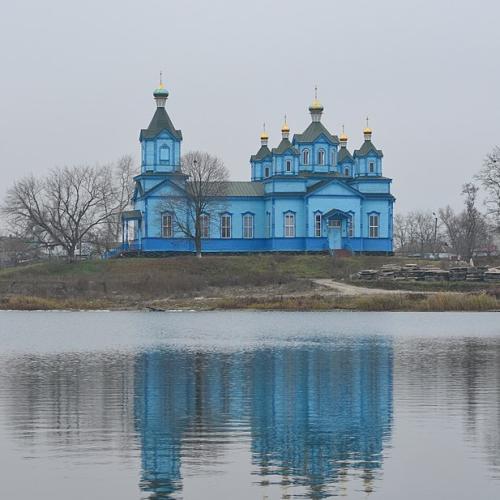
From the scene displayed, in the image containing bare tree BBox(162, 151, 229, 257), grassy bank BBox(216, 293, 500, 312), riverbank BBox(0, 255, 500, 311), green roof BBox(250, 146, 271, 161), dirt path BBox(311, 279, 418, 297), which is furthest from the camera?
green roof BBox(250, 146, 271, 161)

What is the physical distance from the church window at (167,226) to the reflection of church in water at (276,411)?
151ft

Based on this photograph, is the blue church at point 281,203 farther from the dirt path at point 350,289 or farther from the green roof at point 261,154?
the dirt path at point 350,289

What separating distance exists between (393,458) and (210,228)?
6559 centimetres

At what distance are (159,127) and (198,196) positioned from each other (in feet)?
17.0

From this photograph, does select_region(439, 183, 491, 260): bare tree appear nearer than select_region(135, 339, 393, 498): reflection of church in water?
No

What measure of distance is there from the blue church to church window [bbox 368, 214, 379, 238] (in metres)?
0.07

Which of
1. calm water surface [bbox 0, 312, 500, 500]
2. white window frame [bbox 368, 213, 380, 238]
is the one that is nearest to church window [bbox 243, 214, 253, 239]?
white window frame [bbox 368, 213, 380, 238]

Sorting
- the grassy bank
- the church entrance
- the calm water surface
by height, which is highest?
the church entrance

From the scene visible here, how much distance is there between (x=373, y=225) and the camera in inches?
3329

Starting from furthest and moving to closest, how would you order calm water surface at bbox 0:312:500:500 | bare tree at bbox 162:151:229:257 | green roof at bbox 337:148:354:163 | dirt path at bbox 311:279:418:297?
green roof at bbox 337:148:354:163
bare tree at bbox 162:151:229:257
dirt path at bbox 311:279:418:297
calm water surface at bbox 0:312:500:500

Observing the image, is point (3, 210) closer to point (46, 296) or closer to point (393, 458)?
point (46, 296)

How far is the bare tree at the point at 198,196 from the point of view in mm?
81062

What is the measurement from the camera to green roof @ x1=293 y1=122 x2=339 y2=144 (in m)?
85.0

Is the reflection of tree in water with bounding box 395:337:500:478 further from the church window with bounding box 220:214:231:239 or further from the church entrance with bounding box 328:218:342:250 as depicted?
the church window with bounding box 220:214:231:239
